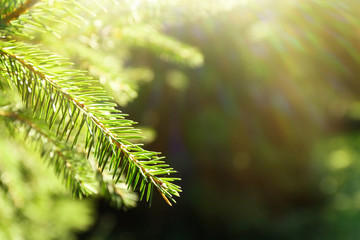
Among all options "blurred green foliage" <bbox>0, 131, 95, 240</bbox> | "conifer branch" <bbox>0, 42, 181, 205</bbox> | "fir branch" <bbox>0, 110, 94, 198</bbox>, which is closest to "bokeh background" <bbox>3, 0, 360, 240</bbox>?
"blurred green foliage" <bbox>0, 131, 95, 240</bbox>

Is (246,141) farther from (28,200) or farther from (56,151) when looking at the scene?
(56,151)

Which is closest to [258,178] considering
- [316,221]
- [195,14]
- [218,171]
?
[218,171]

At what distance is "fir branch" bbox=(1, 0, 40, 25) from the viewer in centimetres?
37

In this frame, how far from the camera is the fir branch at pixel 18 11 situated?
14.4 inches

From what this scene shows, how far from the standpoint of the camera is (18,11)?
1.21ft

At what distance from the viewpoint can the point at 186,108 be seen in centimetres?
528

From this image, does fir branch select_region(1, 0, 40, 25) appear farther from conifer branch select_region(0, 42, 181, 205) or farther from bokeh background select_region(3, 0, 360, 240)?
bokeh background select_region(3, 0, 360, 240)

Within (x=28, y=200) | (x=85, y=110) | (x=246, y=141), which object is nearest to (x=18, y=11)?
(x=85, y=110)

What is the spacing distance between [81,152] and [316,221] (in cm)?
475

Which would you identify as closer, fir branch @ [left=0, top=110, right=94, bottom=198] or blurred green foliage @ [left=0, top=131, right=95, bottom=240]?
fir branch @ [left=0, top=110, right=94, bottom=198]

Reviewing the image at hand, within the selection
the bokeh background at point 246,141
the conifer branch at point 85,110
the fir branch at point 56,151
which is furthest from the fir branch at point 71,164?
the bokeh background at point 246,141

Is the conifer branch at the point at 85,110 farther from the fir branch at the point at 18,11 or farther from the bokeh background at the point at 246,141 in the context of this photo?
the bokeh background at the point at 246,141

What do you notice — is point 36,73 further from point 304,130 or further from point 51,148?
point 304,130

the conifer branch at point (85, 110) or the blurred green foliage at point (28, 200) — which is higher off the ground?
the conifer branch at point (85, 110)
